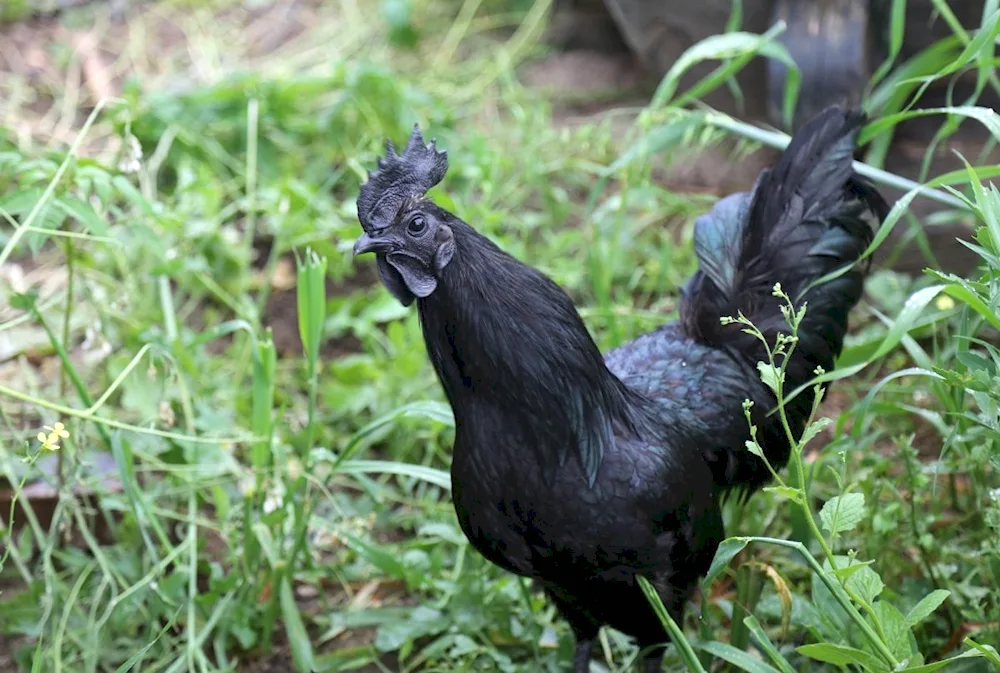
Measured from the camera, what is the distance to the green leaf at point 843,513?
69.4 inches

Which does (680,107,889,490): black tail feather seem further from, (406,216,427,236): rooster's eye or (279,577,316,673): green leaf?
(279,577,316,673): green leaf

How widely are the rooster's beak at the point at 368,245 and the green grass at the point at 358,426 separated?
1.86 ft

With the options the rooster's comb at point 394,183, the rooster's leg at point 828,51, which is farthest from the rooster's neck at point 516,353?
the rooster's leg at point 828,51

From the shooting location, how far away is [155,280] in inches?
141

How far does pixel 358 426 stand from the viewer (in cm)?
330

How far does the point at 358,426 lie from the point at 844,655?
5.96 ft

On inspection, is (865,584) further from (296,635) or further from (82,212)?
(82,212)

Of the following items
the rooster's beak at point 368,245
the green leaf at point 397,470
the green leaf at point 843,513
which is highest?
the rooster's beak at point 368,245

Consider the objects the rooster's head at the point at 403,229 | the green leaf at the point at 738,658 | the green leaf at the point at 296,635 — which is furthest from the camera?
the green leaf at the point at 296,635

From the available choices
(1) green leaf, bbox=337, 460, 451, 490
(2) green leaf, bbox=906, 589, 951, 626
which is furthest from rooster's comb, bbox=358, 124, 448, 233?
(2) green leaf, bbox=906, 589, 951, 626

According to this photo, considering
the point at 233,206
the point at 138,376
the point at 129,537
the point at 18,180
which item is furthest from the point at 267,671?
the point at 233,206

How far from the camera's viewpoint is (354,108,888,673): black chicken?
196cm

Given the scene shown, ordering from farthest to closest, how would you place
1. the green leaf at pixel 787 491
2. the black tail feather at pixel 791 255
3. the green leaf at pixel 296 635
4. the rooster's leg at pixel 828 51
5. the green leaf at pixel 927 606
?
the rooster's leg at pixel 828 51, the green leaf at pixel 296 635, the black tail feather at pixel 791 255, the green leaf at pixel 927 606, the green leaf at pixel 787 491

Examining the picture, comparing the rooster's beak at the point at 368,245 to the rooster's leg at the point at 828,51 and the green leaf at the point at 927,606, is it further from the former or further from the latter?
the rooster's leg at the point at 828,51
